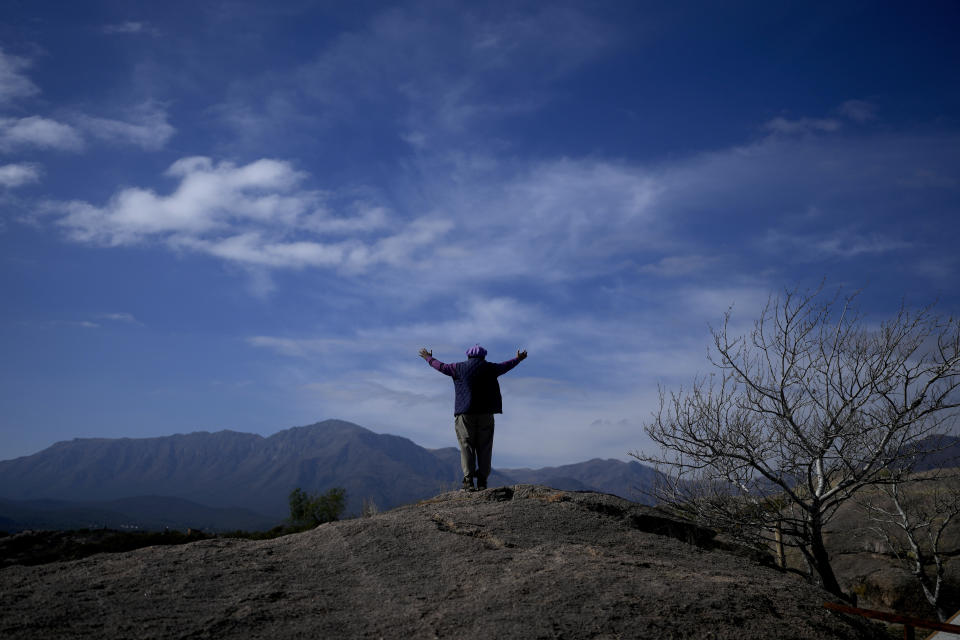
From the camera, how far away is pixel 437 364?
34.5 ft

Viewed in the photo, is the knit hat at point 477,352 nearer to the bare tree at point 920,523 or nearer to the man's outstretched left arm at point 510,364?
the man's outstretched left arm at point 510,364

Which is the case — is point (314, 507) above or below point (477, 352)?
below

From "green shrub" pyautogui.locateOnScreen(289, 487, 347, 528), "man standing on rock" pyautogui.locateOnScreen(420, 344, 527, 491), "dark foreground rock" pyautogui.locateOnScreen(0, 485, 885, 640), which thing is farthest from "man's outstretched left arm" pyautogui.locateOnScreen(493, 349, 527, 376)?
"green shrub" pyautogui.locateOnScreen(289, 487, 347, 528)

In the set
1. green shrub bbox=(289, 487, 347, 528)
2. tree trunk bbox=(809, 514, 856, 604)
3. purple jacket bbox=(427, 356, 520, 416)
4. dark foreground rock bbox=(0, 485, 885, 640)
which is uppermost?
purple jacket bbox=(427, 356, 520, 416)

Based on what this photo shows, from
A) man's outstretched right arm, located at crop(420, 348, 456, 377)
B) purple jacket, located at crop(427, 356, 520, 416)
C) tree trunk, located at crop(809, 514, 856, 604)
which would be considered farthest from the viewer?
man's outstretched right arm, located at crop(420, 348, 456, 377)

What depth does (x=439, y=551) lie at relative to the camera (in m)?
6.38

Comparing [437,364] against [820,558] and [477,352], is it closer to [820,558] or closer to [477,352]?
[477,352]

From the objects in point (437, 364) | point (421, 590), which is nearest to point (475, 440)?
point (437, 364)

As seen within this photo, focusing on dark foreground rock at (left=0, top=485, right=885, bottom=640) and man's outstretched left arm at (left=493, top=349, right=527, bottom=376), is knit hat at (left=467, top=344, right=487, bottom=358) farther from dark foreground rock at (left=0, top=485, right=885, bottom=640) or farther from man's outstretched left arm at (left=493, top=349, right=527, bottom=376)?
dark foreground rock at (left=0, top=485, right=885, bottom=640)

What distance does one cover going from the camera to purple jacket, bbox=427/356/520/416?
9.93m

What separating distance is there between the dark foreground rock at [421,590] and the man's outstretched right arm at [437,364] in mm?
3306

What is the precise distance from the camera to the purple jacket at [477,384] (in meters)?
9.93

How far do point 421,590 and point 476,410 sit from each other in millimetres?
4669

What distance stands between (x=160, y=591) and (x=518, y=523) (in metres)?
3.99
